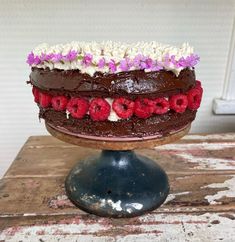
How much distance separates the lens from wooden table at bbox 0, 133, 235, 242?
585 mm

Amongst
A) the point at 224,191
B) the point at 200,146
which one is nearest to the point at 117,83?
the point at 224,191

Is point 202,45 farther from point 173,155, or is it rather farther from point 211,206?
point 211,206

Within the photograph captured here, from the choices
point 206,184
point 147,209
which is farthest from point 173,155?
point 147,209

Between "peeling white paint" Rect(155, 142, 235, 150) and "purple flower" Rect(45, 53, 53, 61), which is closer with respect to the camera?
"purple flower" Rect(45, 53, 53, 61)

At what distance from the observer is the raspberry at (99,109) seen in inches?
20.5

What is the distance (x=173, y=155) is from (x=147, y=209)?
29 cm

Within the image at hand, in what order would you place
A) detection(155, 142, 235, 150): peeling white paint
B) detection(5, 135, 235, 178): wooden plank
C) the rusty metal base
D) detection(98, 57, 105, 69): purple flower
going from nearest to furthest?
detection(98, 57, 105, 69): purple flower
the rusty metal base
detection(5, 135, 235, 178): wooden plank
detection(155, 142, 235, 150): peeling white paint

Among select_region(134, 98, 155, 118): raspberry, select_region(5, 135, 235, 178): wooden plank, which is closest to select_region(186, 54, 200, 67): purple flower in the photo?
select_region(134, 98, 155, 118): raspberry

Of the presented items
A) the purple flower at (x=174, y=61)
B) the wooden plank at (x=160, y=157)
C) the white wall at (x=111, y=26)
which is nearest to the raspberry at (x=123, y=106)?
the purple flower at (x=174, y=61)

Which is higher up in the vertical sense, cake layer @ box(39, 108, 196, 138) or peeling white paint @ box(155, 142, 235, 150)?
cake layer @ box(39, 108, 196, 138)

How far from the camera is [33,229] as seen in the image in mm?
595

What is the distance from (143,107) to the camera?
1.72 ft

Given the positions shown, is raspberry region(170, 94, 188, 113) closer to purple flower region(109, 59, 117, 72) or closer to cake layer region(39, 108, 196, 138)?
cake layer region(39, 108, 196, 138)

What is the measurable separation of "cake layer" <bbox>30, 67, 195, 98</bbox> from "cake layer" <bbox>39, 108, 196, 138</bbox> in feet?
0.15
